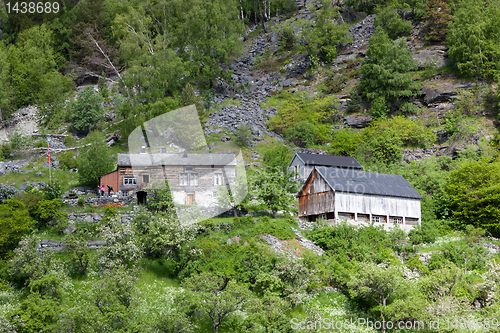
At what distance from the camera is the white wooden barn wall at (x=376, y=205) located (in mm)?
44625

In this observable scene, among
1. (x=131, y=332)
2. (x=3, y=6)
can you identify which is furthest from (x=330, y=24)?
(x=131, y=332)

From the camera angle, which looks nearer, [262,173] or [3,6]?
[262,173]

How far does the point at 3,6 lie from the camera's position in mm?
97125

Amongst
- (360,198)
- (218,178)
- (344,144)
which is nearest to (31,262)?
(218,178)

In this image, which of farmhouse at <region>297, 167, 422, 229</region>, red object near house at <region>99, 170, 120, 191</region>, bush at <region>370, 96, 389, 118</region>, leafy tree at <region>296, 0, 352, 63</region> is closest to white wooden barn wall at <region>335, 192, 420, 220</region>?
farmhouse at <region>297, 167, 422, 229</region>

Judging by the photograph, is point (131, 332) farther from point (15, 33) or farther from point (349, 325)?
Result: point (15, 33)

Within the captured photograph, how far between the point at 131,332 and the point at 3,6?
97744 millimetres

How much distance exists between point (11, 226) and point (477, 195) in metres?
45.4

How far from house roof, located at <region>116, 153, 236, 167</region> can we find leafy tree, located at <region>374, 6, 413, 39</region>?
54019 millimetres

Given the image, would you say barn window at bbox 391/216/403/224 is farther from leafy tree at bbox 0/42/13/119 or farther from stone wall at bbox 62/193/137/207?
leafy tree at bbox 0/42/13/119

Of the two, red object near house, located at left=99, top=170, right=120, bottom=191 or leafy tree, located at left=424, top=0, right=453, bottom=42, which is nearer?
red object near house, located at left=99, top=170, right=120, bottom=191

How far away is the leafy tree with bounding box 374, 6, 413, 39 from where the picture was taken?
86.9 meters

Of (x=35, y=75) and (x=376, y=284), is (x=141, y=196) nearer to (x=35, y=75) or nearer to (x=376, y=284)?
(x=376, y=284)

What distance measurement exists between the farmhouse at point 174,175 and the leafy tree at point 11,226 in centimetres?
1375
